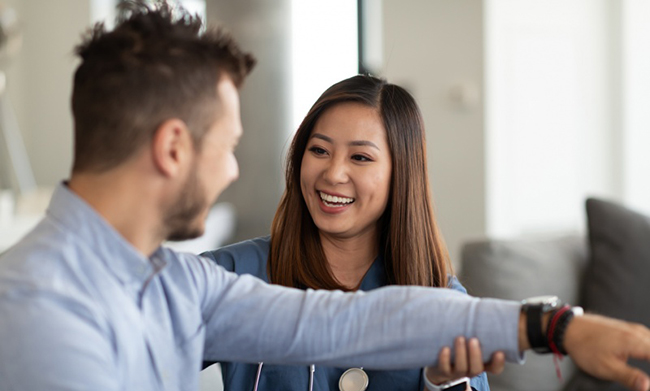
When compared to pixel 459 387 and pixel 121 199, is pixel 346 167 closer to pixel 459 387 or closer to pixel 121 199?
pixel 459 387

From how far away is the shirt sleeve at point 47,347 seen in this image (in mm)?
855

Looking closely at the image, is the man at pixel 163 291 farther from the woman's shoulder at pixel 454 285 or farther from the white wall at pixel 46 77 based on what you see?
the white wall at pixel 46 77

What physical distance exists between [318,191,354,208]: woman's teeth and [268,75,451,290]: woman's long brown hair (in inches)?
3.4

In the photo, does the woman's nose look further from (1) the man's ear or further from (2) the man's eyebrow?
(1) the man's ear

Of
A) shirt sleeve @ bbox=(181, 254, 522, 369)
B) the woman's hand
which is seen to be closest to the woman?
shirt sleeve @ bbox=(181, 254, 522, 369)

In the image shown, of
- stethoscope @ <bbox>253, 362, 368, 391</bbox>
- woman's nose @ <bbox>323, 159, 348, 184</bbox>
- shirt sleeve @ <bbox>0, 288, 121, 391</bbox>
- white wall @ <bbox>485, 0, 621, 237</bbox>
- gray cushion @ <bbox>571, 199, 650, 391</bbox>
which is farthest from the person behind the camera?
white wall @ <bbox>485, 0, 621, 237</bbox>

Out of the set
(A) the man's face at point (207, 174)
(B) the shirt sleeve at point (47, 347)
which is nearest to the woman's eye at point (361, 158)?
(A) the man's face at point (207, 174)

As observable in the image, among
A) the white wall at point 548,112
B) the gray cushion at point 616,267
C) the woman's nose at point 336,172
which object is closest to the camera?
the woman's nose at point 336,172

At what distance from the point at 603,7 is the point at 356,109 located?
3376 millimetres

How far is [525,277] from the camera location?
2389 millimetres

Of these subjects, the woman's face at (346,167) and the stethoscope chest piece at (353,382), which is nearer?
the stethoscope chest piece at (353,382)

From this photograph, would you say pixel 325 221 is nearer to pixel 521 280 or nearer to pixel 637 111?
pixel 521 280

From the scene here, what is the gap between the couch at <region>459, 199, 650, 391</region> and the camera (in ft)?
7.64

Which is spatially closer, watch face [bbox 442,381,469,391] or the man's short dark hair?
the man's short dark hair
